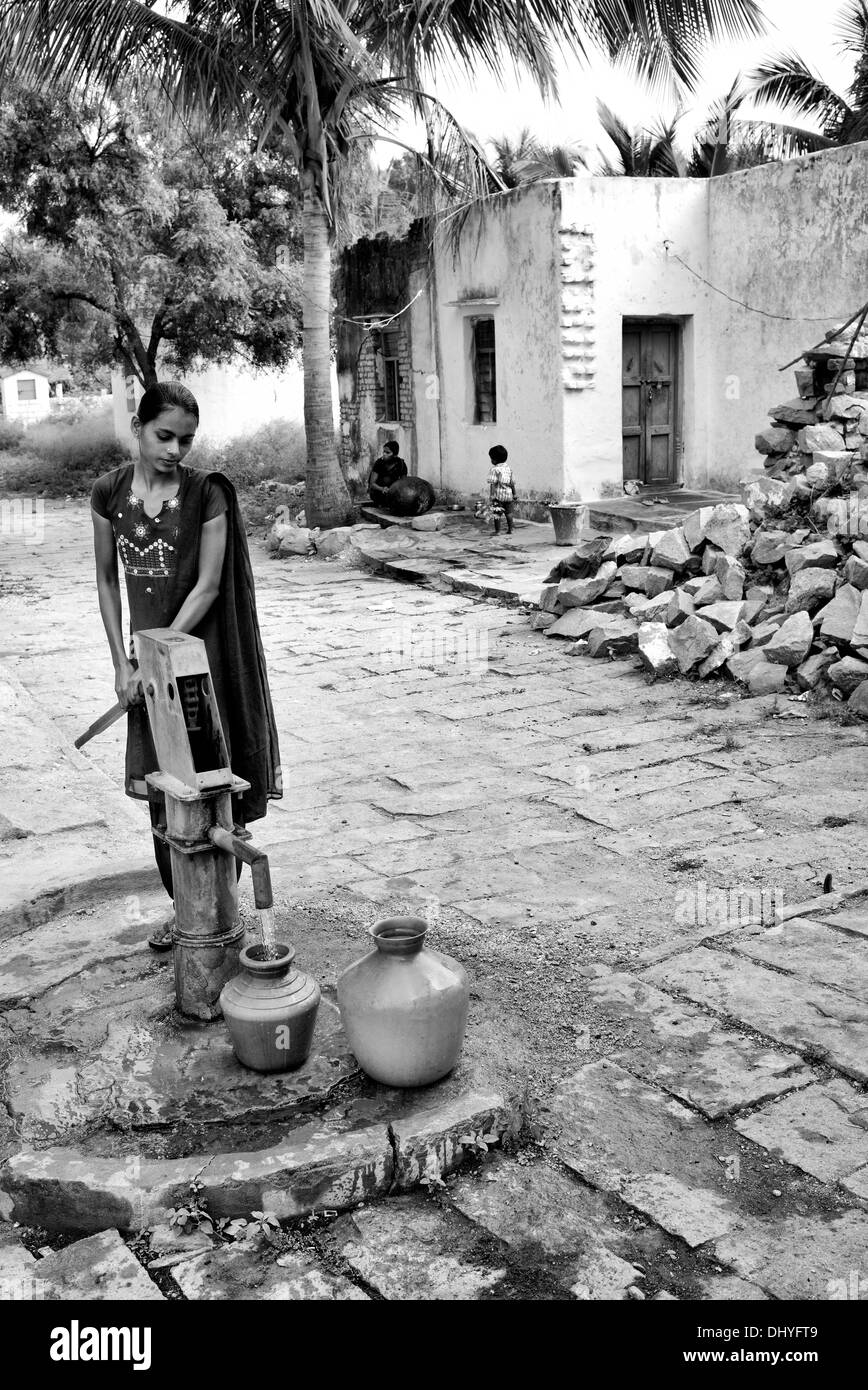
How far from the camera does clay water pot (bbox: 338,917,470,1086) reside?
3158 millimetres

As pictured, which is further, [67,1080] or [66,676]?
[66,676]

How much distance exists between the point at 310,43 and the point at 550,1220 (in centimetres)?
1242

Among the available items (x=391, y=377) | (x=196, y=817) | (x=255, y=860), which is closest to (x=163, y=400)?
(x=196, y=817)

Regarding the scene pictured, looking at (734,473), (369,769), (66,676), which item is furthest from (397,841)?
(734,473)

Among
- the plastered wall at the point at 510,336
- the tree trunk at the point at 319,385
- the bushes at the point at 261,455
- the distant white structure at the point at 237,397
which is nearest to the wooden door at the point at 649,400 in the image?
the plastered wall at the point at 510,336

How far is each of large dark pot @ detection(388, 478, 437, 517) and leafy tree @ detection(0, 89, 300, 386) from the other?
15.6ft

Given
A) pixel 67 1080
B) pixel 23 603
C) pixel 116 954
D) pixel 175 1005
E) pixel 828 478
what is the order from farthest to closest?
pixel 23 603 < pixel 828 478 < pixel 116 954 < pixel 175 1005 < pixel 67 1080

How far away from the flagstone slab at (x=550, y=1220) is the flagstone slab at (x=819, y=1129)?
0.52m

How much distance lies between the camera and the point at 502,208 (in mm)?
14664

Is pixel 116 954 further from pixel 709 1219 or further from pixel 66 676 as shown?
pixel 66 676

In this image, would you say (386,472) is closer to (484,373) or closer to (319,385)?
(484,373)

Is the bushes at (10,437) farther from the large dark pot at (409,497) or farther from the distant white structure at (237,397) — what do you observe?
the large dark pot at (409,497)

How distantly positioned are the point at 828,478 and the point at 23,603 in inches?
295

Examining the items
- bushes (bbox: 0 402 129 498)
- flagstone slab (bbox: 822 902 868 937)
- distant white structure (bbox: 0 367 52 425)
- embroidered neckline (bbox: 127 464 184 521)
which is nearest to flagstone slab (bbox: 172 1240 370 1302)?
embroidered neckline (bbox: 127 464 184 521)
